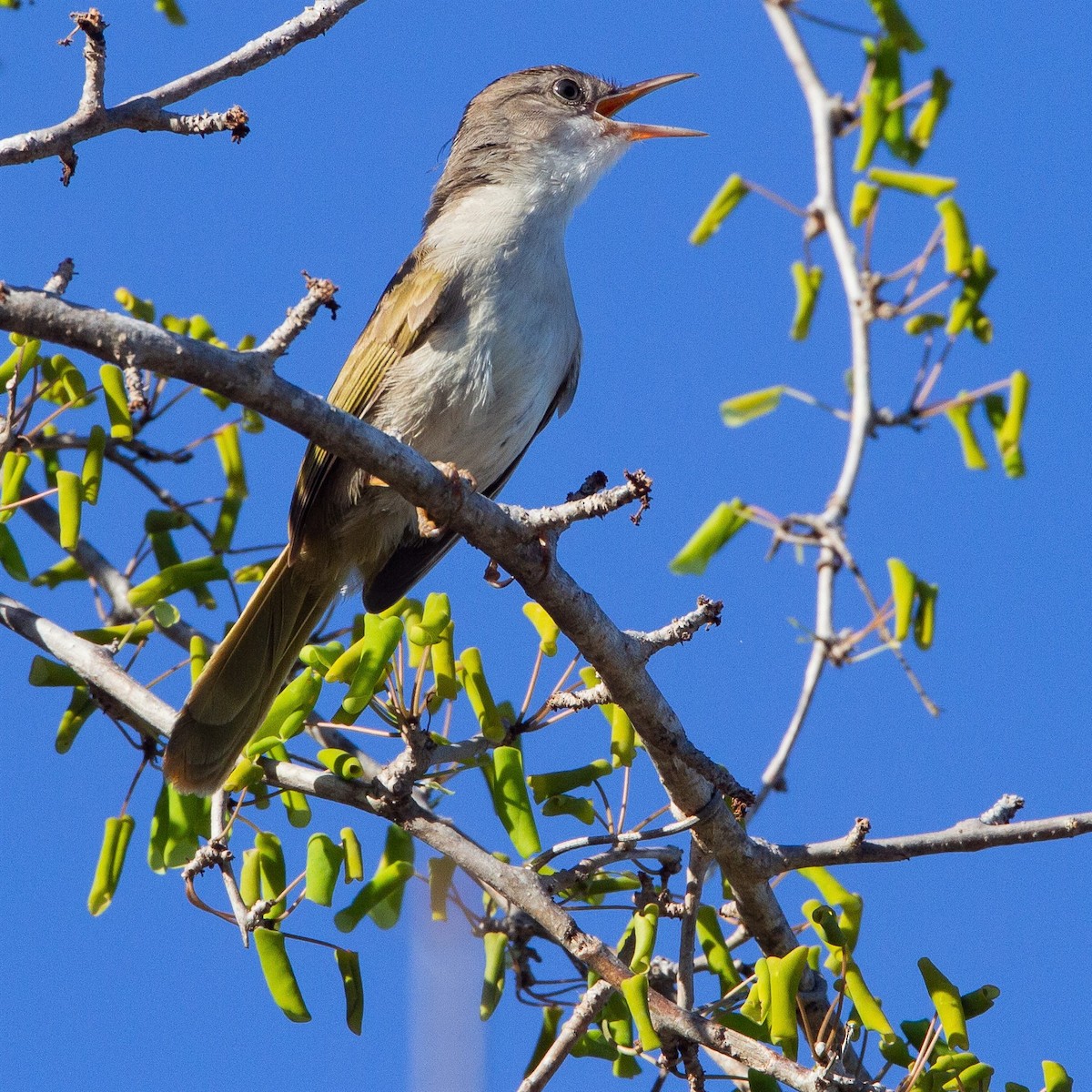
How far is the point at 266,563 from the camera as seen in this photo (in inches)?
205

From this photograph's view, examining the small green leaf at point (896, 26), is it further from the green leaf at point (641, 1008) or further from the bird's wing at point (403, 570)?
the bird's wing at point (403, 570)

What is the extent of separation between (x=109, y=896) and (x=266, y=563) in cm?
172

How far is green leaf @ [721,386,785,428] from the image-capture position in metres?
3.14

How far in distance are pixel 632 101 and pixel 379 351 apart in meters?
2.14

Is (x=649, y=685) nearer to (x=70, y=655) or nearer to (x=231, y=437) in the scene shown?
(x=70, y=655)

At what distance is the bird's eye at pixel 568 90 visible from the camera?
640cm

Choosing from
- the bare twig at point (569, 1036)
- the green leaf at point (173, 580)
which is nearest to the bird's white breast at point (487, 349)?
the green leaf at point (173, 580)

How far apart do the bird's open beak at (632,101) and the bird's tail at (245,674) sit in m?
2.48

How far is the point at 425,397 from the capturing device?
16.5ft

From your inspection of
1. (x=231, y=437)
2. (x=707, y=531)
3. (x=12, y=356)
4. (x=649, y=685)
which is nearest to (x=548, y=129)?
(x=231, y=437)

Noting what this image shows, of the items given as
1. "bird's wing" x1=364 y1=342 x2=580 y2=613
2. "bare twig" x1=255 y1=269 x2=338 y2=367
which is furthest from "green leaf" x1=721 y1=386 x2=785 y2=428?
"bird's wing" x1=364 y1=342 x2=580 y2=613

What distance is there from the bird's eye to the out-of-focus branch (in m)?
3.16

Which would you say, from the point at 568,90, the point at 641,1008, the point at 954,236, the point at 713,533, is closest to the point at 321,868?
the point at 641,1008

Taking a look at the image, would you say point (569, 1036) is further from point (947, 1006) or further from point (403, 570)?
point (403, 570)
